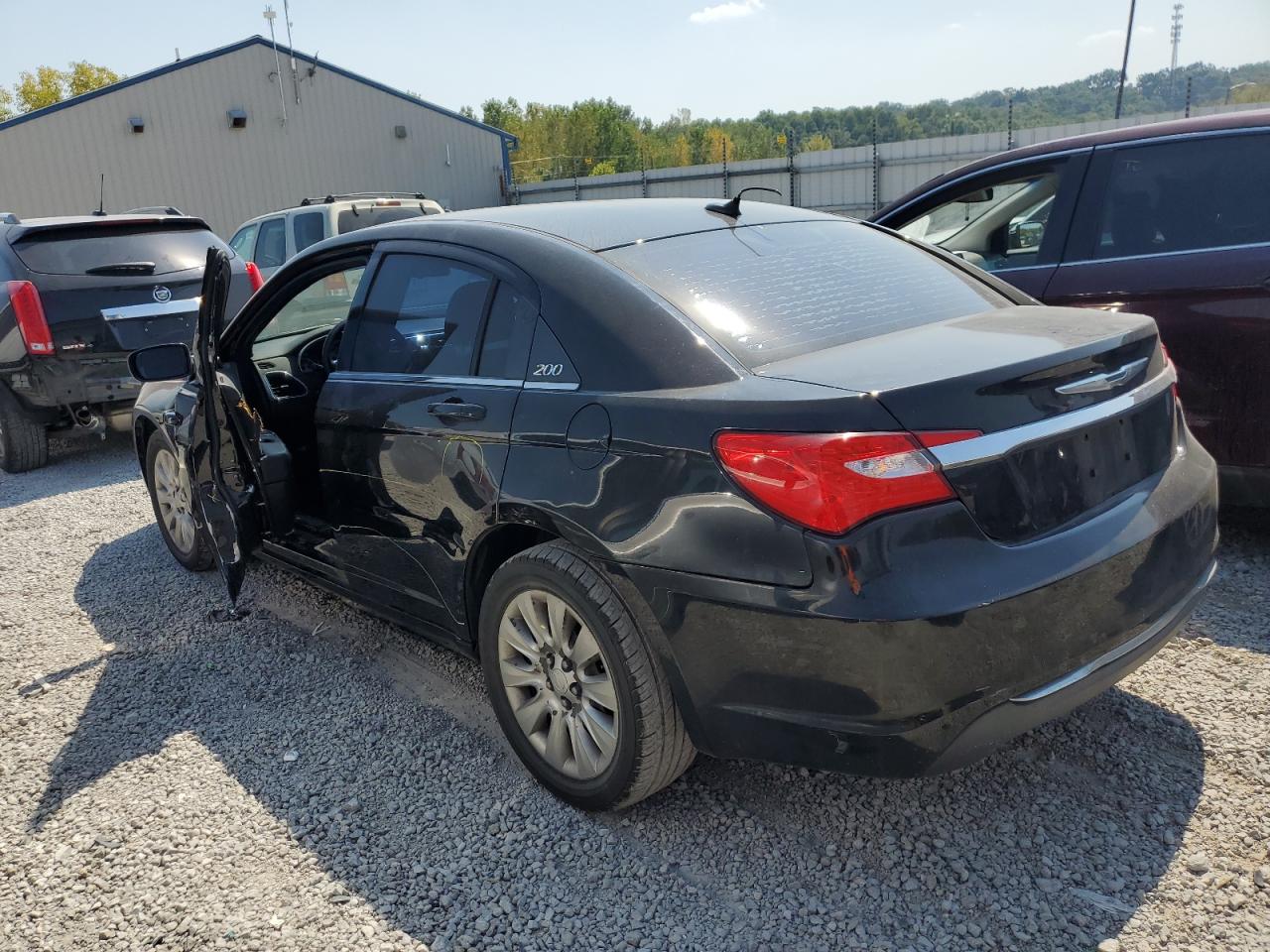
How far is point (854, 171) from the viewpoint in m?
21.2

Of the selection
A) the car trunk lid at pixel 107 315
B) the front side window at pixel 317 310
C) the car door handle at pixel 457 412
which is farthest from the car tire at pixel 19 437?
the car door handle at pixel 457 412

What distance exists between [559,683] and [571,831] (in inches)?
16.0

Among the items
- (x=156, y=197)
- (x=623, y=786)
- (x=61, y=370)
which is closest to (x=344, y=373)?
(x=623, y=786)

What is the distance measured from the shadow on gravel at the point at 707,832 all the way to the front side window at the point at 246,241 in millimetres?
10019

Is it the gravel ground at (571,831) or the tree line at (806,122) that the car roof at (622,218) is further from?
the tree line at (806,122)

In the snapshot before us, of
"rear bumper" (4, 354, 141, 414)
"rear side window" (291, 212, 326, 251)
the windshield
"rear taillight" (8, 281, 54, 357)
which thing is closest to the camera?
the windshield

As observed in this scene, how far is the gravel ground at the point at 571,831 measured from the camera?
2336mm

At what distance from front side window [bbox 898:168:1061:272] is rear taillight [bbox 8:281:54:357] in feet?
19.3

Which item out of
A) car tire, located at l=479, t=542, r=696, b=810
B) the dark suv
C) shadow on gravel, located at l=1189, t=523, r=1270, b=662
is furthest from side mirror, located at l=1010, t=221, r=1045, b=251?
the dark suv

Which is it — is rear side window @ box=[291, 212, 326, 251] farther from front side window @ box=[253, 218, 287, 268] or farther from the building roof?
the building roof

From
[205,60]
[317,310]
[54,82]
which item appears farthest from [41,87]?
[317,310]

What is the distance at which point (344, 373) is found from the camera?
3.56 m

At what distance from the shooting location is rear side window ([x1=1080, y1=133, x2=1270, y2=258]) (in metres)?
3.89

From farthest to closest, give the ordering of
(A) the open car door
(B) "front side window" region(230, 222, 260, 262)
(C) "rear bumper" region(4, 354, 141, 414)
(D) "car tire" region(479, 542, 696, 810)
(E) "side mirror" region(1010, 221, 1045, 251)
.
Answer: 1. (B) "front side window" region(230, 222, 260, 262)
2. (C) "rear bumper" region(4, 354, 141, 414)
3. (E) "side mirror" region(1010, 221, 1045, 251)
4. (A) the open car door
5. (D) "car tire" region(479, 542, 696, 810)
